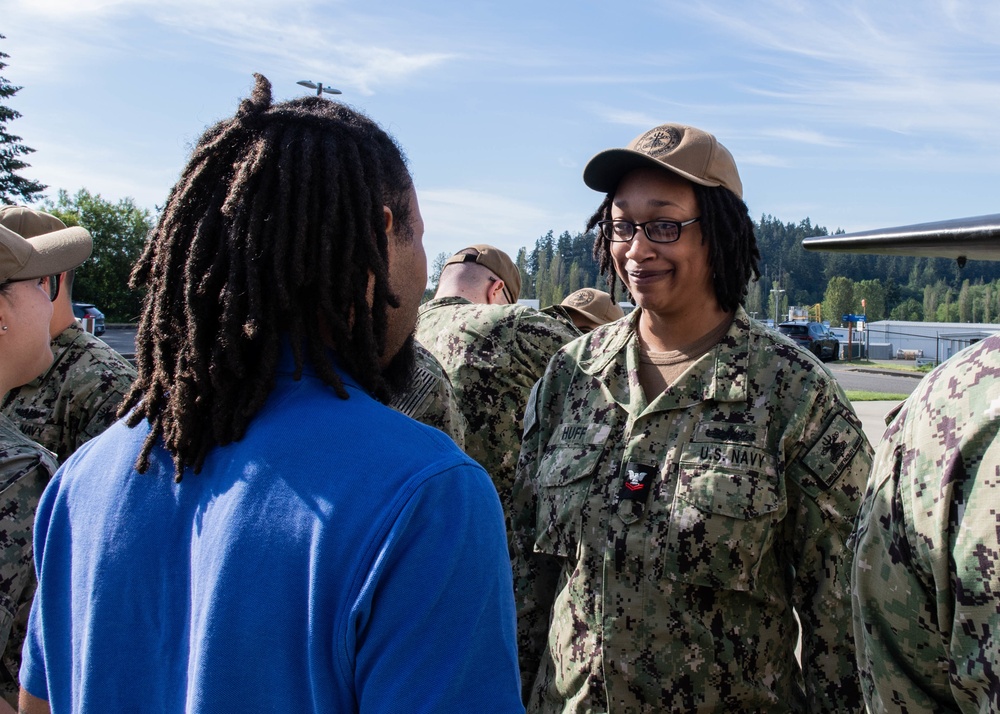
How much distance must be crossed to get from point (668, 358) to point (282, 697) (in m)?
1.71

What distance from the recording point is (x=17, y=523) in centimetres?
202

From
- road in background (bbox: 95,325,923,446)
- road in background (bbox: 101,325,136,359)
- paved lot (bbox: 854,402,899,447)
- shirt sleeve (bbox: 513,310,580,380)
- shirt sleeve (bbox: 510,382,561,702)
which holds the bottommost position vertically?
road in background (bbox: 101,325,136,359)

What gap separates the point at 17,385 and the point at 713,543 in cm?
195

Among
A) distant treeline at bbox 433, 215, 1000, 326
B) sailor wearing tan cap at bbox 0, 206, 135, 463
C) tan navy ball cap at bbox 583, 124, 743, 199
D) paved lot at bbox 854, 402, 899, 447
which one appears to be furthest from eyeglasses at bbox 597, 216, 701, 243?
distant treeline at bbox 433, 215, 1000, 326

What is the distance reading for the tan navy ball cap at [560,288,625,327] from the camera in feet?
17.1

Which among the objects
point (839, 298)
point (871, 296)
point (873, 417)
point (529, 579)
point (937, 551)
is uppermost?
point (937, 551)

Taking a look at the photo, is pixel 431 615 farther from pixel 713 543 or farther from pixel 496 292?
pixel 496 292

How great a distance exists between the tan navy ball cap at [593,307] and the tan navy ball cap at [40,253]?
117 inches

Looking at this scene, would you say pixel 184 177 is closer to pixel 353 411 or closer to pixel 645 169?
pixel 353 411

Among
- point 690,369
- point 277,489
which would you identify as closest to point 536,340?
point 690,369

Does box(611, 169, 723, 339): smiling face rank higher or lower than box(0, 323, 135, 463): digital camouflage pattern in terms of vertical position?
higher

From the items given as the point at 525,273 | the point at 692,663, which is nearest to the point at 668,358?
the point at 692,663

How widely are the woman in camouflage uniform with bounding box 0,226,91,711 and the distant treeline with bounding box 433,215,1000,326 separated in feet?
342

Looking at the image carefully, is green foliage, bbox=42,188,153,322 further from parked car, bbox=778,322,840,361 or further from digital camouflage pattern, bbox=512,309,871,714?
digital camouflage pattern, bbox=512,309,871,714
